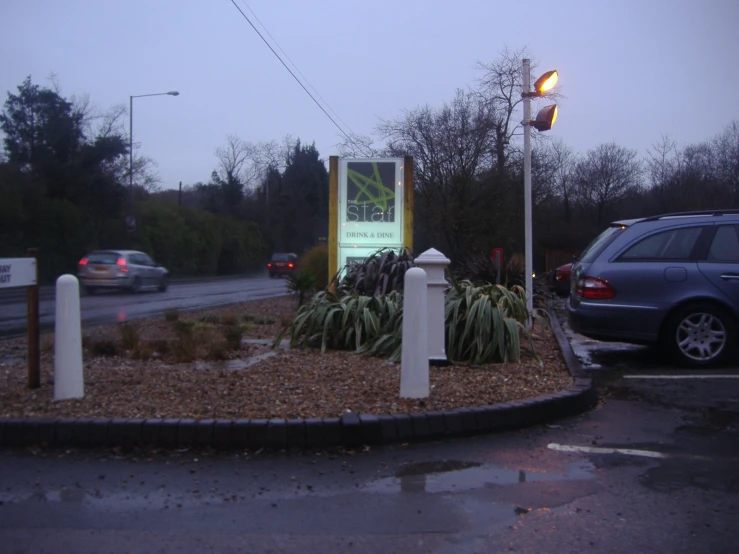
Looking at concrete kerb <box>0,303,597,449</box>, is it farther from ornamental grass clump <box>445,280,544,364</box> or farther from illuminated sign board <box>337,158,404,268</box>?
illuminated sign board <box>337,158,404,268</box>

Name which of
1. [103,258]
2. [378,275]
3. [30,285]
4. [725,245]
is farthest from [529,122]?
[103,258]

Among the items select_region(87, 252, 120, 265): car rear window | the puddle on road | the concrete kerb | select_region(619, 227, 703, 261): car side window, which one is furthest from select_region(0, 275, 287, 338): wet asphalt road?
select_region(619, 227, 703, 261): car side window

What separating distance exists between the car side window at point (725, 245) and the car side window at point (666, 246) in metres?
0.19

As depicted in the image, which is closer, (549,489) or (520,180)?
(549,489)

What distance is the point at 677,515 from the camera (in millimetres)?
3959

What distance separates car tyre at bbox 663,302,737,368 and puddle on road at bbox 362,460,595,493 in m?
3.69

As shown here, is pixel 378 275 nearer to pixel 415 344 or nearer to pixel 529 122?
pixel 529 122

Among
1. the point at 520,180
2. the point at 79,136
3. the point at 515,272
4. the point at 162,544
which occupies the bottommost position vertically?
the point at 162,544

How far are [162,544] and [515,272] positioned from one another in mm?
10740

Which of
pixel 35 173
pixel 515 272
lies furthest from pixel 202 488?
pixel 35 173

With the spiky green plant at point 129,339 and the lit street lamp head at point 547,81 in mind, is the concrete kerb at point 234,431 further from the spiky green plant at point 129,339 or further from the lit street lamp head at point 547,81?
the lit street lamp head at point 547,81

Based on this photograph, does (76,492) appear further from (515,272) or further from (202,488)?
(515,272)

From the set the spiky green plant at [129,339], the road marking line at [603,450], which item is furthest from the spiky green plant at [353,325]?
the road marking line at [603,450]

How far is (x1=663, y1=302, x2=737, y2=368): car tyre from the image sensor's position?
7.91 meters
